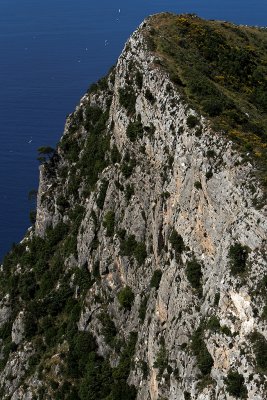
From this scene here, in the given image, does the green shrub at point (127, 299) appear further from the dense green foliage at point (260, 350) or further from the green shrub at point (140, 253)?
the dense green foliage at point (260, 350)

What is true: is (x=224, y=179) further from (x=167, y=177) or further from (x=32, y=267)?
(x=32, y=267)

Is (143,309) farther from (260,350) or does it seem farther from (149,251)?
(260,350)

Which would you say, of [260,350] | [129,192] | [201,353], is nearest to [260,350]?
[260,350]

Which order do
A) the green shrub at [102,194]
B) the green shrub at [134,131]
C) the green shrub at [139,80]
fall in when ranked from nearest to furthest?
1. the green shrub at [134,131]
2. the green shrub at [139,80]
3. the green shrub at [102,194]

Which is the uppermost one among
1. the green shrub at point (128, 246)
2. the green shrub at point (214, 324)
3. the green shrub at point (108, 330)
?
the green shrub at point (128, 246)

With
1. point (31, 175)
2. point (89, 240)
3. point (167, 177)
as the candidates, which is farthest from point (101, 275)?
point (31, 175)

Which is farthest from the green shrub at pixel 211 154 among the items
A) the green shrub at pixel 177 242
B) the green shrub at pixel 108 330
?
the green shrub at pixel 108 330
